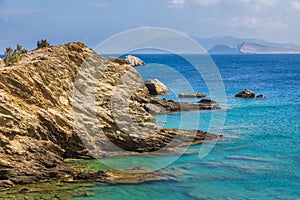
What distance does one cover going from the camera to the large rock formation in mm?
23359

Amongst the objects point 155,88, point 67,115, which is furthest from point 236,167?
point 155,88

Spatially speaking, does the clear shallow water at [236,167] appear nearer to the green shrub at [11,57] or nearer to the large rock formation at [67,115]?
the large rock formation at [67,115]

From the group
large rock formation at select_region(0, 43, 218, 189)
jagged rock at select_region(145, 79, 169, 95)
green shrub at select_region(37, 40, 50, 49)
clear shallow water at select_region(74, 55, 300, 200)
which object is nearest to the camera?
clear shallow water at select_region(74, 55, 300, 200)

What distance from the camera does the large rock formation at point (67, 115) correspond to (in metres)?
23.4

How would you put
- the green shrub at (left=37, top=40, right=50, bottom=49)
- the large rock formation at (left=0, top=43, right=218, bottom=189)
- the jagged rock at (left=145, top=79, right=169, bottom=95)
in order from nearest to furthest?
the large rock formation at (left=0, top=43, right=218, bottom=189) → the green shrub at (left=37, top=40, right=50, bottom=49) → the jagged rock at (left=145, top=79, right=169, bottom=95)

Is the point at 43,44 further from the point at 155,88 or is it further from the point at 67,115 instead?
the point at 155,88

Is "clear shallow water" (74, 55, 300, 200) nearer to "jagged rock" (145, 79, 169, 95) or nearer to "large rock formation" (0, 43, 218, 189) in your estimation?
"large rock formation" (0, 43, 218, 189)

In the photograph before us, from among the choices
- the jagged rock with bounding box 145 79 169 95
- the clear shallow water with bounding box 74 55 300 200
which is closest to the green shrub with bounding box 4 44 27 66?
the clear shallow water with bounding box 74 55 300 200

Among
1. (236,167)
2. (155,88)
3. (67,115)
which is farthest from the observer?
(155,88)

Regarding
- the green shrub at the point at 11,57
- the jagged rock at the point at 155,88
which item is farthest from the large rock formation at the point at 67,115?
the jagged rock at the point at 155,88

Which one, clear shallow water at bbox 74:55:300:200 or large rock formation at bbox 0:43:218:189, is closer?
clear shallow water at bbox 74:55:300:200

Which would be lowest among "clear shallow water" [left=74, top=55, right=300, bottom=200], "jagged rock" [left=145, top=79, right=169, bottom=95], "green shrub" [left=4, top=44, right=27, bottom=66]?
"clear shallow water" [left=74, top=55, right=300, bottom=200]

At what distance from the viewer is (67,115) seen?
87.8 ft

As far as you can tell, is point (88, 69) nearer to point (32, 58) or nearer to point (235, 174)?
point (32, 58)
